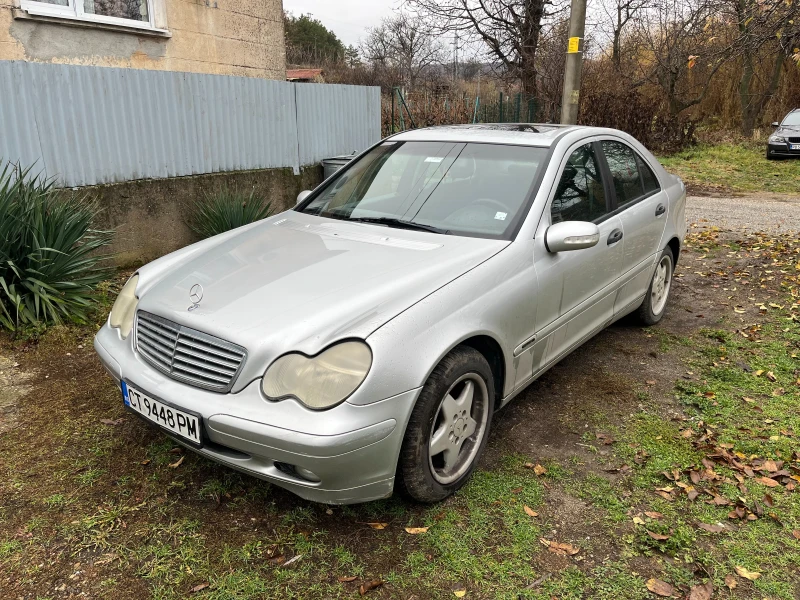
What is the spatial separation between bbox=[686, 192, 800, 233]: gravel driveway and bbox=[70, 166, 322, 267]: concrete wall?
729 cm

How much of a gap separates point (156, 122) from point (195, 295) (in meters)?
4.36

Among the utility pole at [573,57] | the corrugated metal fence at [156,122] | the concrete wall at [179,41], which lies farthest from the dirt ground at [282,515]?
the utility pole at [573,57]

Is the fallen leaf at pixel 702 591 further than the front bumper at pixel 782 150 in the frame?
No

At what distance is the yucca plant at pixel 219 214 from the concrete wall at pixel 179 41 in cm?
242

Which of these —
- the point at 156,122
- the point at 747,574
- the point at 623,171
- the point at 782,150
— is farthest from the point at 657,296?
the point at 782,150

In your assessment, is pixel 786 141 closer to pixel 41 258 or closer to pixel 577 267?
pixel 577 267

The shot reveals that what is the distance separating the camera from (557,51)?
61.9ft

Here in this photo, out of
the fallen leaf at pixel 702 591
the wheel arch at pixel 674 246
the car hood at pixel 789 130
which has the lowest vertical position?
the fallen leaf at pixel 702 591

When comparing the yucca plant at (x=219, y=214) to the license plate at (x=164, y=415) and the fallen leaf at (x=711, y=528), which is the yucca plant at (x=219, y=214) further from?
the fallen leaf at (x=711, y=528)

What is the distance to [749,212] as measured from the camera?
10.6 metres

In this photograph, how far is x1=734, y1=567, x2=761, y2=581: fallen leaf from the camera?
2445mm

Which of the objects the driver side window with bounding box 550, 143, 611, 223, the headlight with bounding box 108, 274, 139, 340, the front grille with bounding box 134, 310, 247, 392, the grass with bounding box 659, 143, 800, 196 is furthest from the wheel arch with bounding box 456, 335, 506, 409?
the grass with bounding box 659, 143, 800, 196

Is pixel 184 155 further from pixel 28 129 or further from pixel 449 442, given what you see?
pixel 449 442

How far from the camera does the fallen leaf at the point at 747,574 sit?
8.02ft
